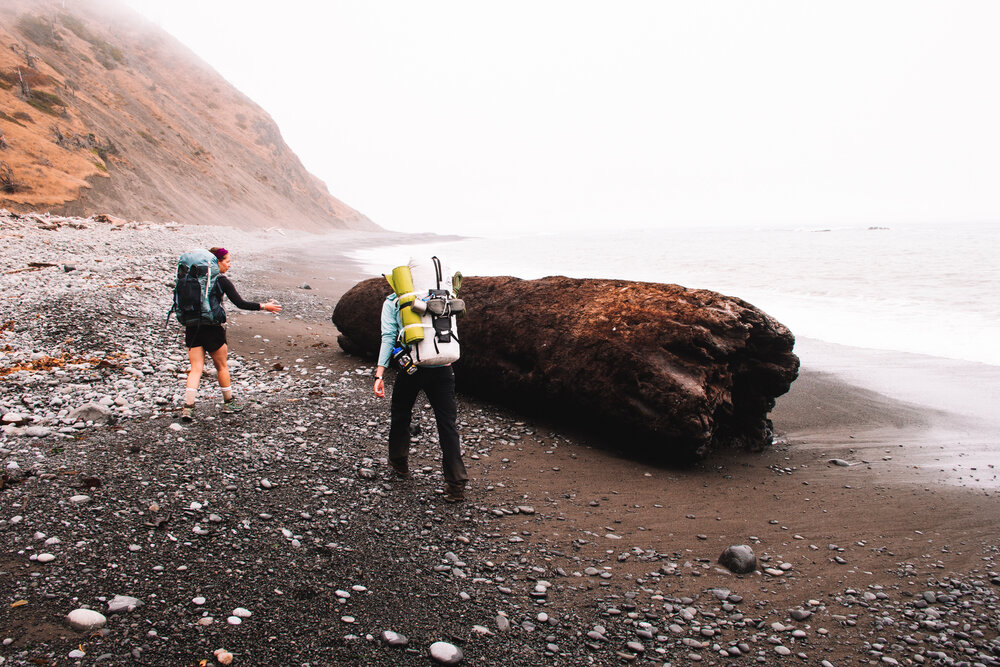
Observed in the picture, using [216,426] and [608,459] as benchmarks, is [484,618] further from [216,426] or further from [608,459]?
[216,426]

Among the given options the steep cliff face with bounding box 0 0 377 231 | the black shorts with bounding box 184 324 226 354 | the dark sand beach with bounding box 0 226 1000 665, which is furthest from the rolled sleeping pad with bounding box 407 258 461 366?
the steep cliff face with bounding box 0 0 377 231

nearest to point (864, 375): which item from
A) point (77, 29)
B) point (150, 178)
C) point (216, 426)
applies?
point (216, 426)

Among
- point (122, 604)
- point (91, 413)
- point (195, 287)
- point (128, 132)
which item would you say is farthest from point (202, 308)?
point (128, 132)

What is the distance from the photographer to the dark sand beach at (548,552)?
358 centimetres

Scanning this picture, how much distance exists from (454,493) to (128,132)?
225ft

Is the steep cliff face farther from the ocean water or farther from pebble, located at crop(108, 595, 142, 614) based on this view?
pebble, located at crop(108, 595, 142, 614)

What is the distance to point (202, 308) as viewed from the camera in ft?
22.6

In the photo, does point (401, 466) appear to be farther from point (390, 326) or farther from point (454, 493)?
point (390, 326)

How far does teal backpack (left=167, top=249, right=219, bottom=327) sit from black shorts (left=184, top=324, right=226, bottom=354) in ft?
0.40

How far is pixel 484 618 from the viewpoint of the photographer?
3.84m

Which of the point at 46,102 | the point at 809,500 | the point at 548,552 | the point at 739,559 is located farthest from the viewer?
the point at 46,102

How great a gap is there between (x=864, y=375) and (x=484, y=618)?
10283mm

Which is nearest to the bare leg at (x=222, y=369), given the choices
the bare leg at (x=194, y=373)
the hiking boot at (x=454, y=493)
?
the bare leg at (x=194, y=373)

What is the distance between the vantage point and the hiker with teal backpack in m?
6.78
